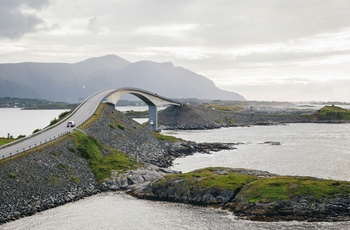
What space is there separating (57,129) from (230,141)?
70352 millimetres

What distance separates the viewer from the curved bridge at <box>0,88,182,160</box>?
74.2 m

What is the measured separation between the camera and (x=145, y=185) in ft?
230

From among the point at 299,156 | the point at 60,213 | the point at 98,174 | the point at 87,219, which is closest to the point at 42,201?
the point at 60,213

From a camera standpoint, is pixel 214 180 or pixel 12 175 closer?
pixel 12 175

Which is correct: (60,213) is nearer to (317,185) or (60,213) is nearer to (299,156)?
(317,185)

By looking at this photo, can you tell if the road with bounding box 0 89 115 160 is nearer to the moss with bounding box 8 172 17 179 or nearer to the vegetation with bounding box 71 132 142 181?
the vegetation with bounding box 71 132 142 181

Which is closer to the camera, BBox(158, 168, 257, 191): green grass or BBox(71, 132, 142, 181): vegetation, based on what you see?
BBox(158, 168, 257, 191): green grass

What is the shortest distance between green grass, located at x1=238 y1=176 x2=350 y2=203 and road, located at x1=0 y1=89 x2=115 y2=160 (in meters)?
38.3

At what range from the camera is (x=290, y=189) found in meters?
58.8

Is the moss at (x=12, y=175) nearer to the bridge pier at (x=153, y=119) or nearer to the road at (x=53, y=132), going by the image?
the road at (x=53, y=132)

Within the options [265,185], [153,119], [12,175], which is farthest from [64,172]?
[153,119]

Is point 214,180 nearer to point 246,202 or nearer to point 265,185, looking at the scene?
point 265,185

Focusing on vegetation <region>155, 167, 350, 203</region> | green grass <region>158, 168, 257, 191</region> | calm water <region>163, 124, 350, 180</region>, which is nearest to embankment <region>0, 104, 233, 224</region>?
green grass <region>158, 168, 257, 191</region>

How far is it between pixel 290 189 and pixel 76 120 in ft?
218
